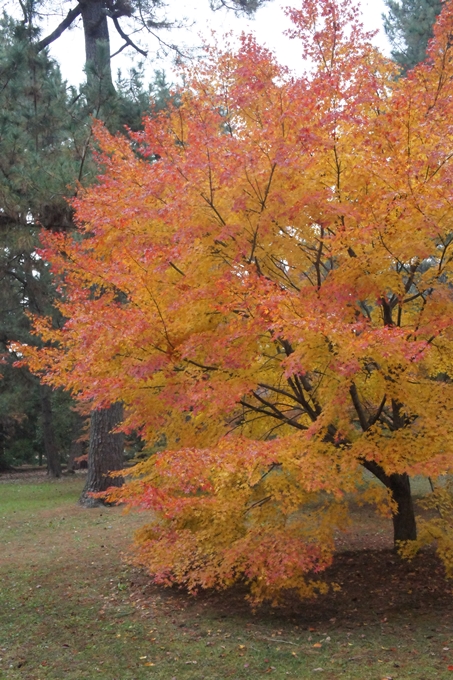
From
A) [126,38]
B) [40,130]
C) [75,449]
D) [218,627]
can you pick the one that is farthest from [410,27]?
[75,449]

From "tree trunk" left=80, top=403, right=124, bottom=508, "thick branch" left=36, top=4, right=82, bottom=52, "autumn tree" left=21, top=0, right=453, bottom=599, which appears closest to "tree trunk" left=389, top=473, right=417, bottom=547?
"autumn tree" left=21, top=0, right=453, bottom=599

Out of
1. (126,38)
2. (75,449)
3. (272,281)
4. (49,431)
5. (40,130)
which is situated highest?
(126,38)

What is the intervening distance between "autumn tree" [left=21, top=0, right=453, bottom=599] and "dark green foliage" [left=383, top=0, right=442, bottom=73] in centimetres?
977

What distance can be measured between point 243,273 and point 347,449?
77.1 inches

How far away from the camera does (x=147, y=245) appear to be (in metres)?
5.93

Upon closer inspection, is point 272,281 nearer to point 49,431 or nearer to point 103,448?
point 103,448

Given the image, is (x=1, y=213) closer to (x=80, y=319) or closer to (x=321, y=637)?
(x=80, y=319)

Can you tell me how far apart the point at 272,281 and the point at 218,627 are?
11.7 ft

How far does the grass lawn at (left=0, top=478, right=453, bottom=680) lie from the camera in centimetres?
505

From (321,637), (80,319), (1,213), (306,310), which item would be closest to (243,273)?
(306,310)

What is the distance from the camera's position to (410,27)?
14.9 meters

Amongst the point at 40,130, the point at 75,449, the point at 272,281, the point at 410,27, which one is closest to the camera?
the point at 272,281

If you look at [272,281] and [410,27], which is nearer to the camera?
[272,281]

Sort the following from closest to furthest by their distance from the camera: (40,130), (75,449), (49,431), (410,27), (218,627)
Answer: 1. (218,627)
2. (40,130)
3. (410,27)
4. (49,431)
5. (75,449)
